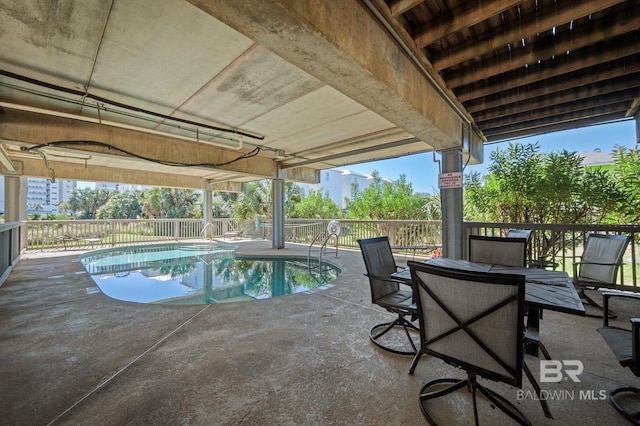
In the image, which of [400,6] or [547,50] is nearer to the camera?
[400,6]

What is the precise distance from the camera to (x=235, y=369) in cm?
212

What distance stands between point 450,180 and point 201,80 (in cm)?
408

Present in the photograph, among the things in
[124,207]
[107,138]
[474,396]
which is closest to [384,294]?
[474,396]

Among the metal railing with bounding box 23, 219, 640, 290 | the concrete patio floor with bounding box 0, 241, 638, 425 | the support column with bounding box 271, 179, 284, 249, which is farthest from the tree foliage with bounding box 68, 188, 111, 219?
the concrete patio floor with bounding box 0, 241, 638, 425

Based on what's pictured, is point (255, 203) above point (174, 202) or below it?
below

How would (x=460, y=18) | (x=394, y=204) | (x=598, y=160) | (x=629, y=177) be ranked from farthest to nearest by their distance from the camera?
(x=394, y=204) < (x=598, y=160) < (x=629, y=177) < (x=460, y=18)

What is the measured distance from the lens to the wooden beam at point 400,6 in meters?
2.10

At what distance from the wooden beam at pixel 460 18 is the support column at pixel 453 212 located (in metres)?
2.42

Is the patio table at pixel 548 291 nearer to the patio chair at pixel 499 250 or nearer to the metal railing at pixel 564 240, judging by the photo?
the patio chair at pixel 499 250

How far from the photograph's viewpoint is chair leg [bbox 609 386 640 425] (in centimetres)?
153

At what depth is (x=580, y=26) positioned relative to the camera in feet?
8.70
